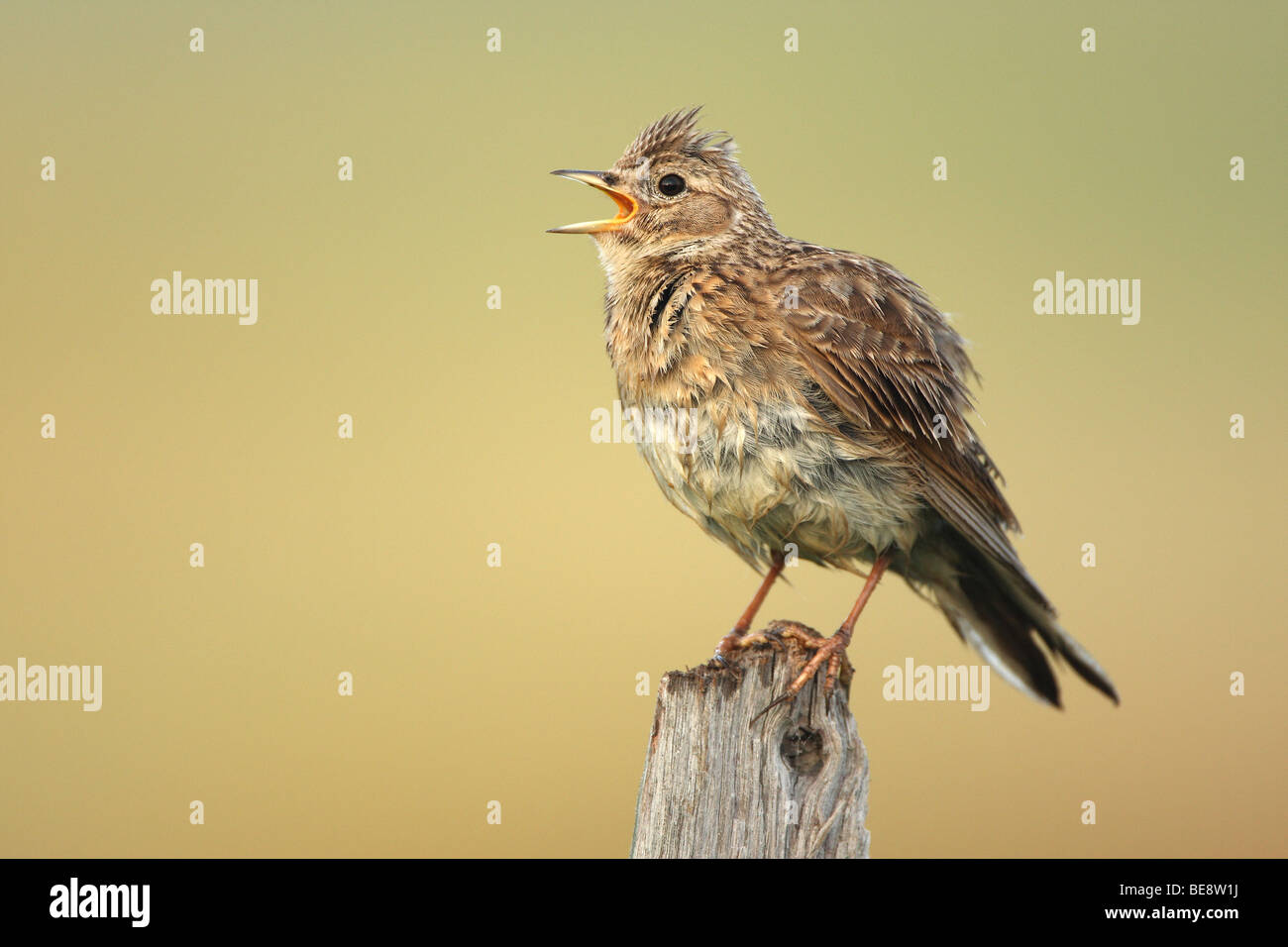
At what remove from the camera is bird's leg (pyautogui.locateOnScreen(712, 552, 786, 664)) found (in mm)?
4246

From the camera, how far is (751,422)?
4457mm

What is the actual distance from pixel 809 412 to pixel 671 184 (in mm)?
1402

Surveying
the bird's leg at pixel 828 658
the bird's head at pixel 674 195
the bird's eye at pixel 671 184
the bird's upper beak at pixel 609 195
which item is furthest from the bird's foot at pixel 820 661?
the bird's eye at pixel 671 184

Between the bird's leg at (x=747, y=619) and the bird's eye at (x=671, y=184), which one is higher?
the bird's eye at (x=671, y=184)

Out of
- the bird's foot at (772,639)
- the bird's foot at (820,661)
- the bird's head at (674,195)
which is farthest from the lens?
the bird's head at (674,195)

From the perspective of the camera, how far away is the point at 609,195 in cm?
536

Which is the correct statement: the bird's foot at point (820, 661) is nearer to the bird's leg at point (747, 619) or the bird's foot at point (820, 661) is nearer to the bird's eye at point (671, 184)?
the bird's leg at point (747, 619)

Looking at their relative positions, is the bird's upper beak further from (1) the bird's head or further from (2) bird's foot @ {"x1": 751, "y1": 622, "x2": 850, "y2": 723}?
(2) bird's foot @ {"x1": 751, "y1": 622, "x2": 850, "y2": 723}

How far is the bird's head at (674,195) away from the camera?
5.19 m

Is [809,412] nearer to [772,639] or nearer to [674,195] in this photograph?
[772,639]

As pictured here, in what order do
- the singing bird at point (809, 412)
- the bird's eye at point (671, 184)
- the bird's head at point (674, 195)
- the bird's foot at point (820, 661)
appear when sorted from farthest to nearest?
the bird's eye at point (671, 184) → the bird's head at point (674, 195) → the singing bird at point (809, 412) → the bird's foot at point (820, 661)

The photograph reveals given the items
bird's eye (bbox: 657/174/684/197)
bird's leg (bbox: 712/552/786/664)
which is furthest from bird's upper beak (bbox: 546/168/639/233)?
bird's leg (bbox: 712/552/786/664)

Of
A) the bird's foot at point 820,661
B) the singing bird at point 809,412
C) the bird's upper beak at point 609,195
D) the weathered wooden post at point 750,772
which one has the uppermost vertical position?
the bird's upper beak at point 609,195

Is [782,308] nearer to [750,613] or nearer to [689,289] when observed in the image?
[689,289]
